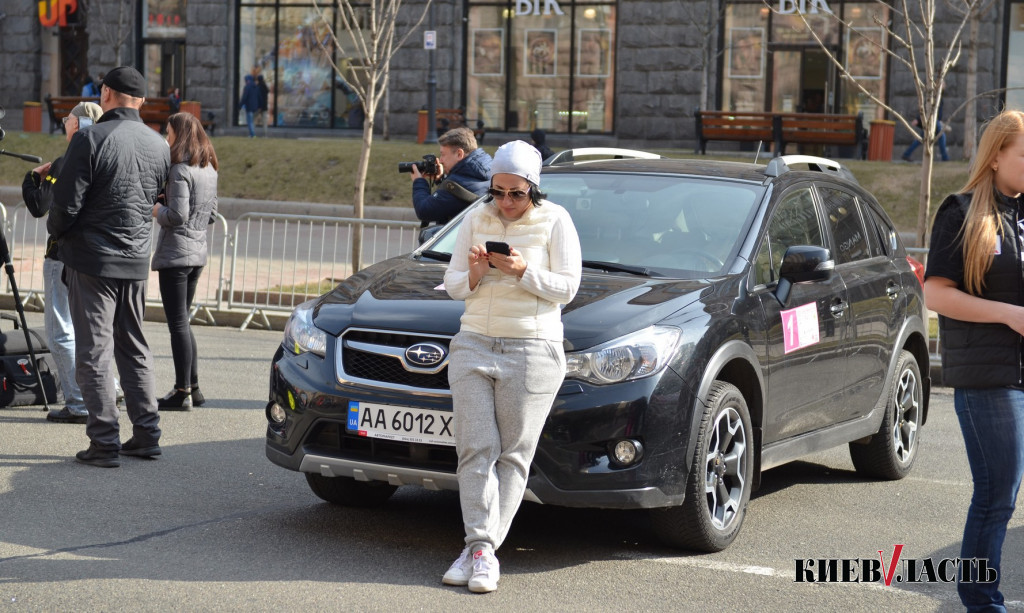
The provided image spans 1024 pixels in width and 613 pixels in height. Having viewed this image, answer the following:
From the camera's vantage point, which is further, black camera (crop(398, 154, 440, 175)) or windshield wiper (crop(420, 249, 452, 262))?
black camera (crop(398, 154, 440, 175))

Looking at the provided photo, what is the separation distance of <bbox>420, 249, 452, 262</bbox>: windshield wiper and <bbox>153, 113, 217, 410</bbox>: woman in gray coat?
231 centimetres

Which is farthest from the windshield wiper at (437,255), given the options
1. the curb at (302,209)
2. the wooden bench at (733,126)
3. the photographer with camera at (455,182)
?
the wooden bench at (733,126)

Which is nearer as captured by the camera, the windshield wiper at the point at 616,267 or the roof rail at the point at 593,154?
the windshield wiper at the point at 616,267

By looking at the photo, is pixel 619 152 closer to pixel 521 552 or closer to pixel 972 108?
pixel 521 552

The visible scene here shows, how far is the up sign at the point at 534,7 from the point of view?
99.7 feet

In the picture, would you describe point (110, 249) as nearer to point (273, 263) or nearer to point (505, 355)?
point (505, 355)

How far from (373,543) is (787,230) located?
2495 millimetres

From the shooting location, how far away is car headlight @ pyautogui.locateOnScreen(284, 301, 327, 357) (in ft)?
18.0

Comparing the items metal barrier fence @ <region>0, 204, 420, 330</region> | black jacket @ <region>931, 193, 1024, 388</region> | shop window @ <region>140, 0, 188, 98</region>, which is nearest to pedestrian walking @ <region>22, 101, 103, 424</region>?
metal barrier fence @ <region>0, 204, 420, 330</region>

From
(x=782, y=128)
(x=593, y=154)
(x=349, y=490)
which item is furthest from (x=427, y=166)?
(x=782, y=128)

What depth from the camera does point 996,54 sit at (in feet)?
87.5

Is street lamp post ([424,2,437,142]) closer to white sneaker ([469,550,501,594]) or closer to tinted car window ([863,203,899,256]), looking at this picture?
tinted car window ([863,203,899,256])

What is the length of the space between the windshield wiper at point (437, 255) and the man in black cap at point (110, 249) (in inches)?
61.3

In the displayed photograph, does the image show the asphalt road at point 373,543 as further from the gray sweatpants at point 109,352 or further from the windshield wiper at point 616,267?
the windshield wiper at point 616,267
